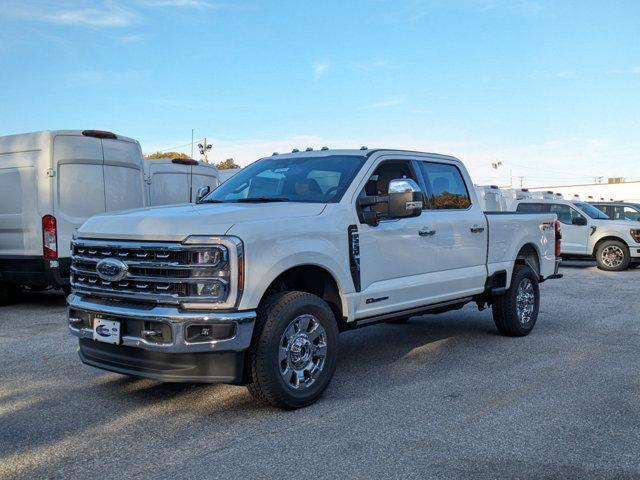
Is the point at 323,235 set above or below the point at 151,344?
above

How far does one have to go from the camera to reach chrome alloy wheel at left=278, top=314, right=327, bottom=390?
482 cm

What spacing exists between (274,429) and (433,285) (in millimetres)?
2453

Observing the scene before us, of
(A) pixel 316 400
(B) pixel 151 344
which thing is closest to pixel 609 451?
(A) pixel 316 400

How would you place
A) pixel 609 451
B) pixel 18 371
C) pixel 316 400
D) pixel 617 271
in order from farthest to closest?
pixel 617 271, pixel 18 371, pixel 316 400, pixel 609 451

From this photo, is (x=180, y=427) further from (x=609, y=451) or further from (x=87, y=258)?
(x=609, y=451)

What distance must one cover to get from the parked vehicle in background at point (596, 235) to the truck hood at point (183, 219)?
12272 millimetres

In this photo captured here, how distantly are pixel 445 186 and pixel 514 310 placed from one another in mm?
1758

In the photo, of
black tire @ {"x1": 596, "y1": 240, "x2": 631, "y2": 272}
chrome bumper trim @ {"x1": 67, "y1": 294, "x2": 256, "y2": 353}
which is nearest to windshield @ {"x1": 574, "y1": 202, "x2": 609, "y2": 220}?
black tire @ {"x1": 596, "y1": 240, "x2": 631, "y2": 272}

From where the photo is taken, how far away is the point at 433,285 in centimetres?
630

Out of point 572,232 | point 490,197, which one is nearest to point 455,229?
point 572,232

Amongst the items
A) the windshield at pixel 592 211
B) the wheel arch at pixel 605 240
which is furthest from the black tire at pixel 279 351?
the windshield at pixel 592 211

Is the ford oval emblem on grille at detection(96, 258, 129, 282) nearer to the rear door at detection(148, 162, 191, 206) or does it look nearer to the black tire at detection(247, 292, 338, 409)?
the black tire at detection(247, 292, 338, 409)

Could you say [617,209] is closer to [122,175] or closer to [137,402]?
[122,175]

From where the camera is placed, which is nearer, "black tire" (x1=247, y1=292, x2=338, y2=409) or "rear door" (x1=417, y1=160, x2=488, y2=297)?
"black tire" (x1=247, y1=292, x2=338, y2=409)
